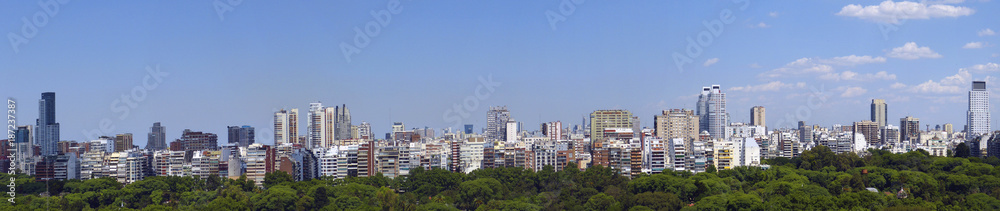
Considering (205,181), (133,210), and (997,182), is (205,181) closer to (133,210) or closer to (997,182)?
(133,210)

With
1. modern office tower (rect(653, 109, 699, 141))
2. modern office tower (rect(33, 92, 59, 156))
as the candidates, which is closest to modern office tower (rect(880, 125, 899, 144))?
modern office tower (rect(653, 109, 699, 141))

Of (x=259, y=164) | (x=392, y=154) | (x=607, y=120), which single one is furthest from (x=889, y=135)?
(x=259, y=164)

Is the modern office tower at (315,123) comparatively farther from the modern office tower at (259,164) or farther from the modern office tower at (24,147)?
the modern office tower at (259,164)

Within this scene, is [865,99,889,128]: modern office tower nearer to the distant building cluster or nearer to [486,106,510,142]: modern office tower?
the distant building cluster

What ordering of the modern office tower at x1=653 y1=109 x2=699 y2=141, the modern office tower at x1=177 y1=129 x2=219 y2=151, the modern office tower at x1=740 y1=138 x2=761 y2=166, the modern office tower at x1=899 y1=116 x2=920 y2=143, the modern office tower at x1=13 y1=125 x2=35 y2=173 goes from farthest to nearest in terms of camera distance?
the modern office tower at x1=899 y1=116 x2=920 y2=143 < the modern office tower at x1=653 y1=109 x2=699 y2=141 < the modern office tower at x1=177 y1=129 x2=219 y2=151 < the modern office tower at x1=13 y1=125 x2=35 y2=173 < the modern office tower at x1=740 y1=138 x2=761 y2=166

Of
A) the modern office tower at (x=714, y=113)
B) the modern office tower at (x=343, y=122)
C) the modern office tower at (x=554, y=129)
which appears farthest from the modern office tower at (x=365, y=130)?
the modern office tower at (x=714, y=113)

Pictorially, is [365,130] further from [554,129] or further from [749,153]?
[749,153]
